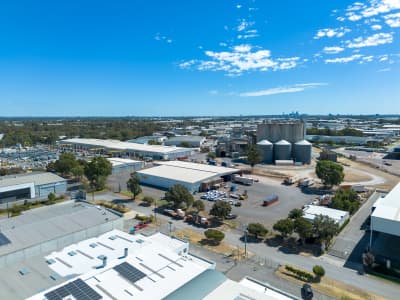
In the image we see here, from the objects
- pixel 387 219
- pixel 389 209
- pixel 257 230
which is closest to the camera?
pixel 387 219

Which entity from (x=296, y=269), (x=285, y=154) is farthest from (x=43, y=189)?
(x=285, y=154)

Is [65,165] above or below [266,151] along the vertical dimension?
below

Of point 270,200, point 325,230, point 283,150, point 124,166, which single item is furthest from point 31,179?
point 283,150

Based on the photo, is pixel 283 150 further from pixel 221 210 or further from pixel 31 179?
pixel 31 179

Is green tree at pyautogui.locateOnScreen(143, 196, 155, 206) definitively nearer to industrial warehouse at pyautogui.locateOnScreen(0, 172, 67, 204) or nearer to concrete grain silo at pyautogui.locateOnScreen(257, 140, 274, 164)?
industrial warehouse at pyautogui.locateOnScreen(0, 172, 67, 204)

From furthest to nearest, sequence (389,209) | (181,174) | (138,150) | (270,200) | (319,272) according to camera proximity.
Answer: (138,150) → (181,174) → (270,200) → (389,209) → (319,272)

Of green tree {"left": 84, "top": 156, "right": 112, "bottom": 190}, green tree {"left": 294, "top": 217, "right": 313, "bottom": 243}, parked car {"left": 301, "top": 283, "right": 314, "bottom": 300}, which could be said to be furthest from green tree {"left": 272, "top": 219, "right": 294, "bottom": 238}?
green tree {"left": 84, "top": 156, "right": 112, "bottom": 190}

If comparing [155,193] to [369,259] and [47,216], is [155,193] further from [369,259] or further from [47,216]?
[369,259]
